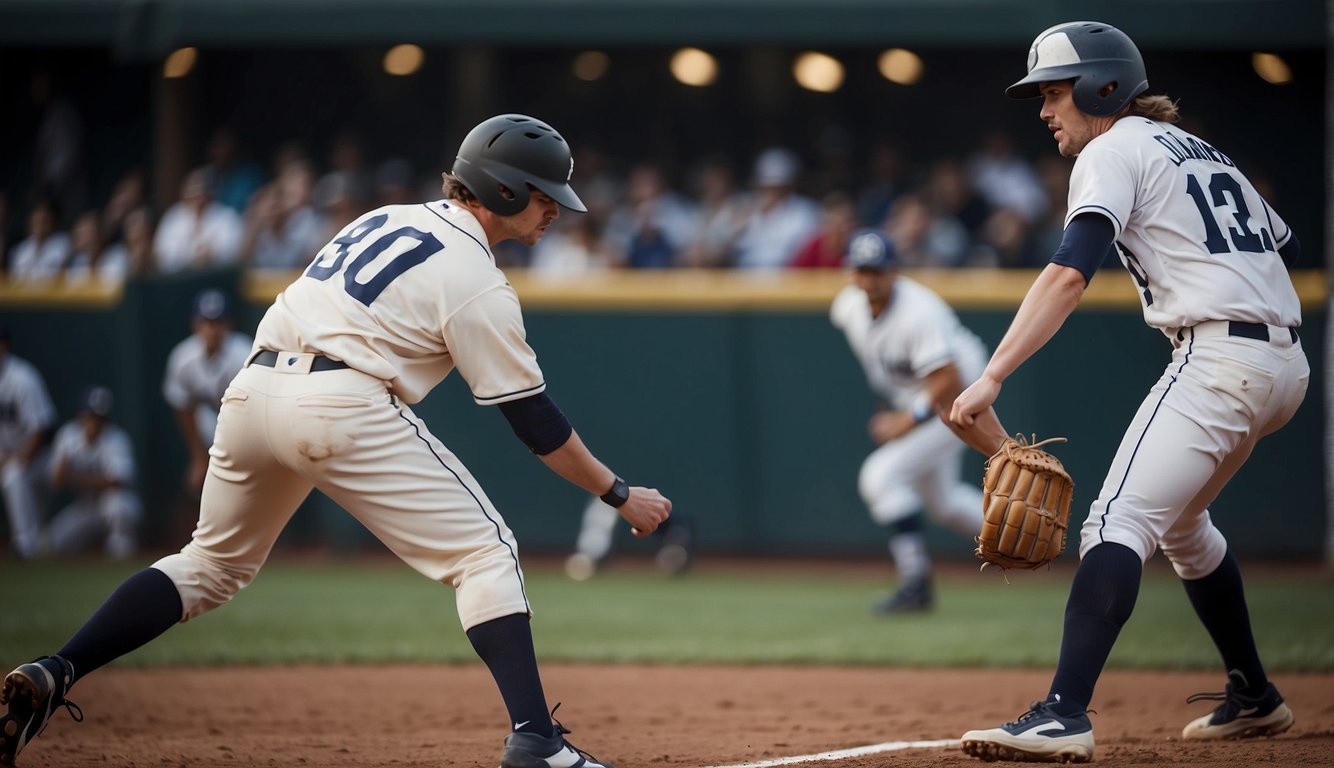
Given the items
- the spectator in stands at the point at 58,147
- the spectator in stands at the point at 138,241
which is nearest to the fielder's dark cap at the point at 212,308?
the spectator in stands at the point at 138,241

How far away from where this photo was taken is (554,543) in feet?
35.3

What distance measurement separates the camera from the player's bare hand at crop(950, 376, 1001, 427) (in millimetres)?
3848

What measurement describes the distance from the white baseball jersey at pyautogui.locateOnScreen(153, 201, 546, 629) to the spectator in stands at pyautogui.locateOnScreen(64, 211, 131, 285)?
8.82 meters

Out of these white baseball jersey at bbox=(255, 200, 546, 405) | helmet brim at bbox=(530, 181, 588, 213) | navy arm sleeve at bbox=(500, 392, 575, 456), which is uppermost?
helmet brim at bbox=(530, 181, 588, 213)

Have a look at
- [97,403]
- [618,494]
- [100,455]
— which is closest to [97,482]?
[100,455]

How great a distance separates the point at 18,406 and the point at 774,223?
19.8 feet

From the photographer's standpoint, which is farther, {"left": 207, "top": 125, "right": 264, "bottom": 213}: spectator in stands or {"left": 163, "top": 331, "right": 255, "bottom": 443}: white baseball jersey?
{"left": 207, "top": 125, "right": 264, "bottom": 213}: spectator in stands

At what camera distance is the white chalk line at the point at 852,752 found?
424 cm

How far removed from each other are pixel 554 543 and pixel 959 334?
3716 mm

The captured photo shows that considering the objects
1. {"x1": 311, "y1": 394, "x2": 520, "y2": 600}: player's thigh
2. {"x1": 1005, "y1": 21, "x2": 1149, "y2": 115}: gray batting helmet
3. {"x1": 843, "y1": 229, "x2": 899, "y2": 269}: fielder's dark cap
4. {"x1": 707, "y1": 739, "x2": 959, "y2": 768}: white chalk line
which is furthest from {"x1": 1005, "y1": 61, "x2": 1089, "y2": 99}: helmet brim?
{"x1": 843, "y1": 229, "x2": 899, "y2": 269}: fielder's dark cap

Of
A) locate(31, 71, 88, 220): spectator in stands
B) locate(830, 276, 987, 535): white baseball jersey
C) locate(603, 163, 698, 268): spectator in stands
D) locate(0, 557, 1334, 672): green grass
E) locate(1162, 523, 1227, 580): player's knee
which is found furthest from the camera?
locate(31, 71, 88, 220): spectator in stands

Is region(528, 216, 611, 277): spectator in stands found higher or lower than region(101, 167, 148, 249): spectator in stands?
lower

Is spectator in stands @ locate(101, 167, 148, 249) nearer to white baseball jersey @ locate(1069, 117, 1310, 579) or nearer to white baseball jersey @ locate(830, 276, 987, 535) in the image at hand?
white baseball jersey @ locate(830, 276, 987, 535)

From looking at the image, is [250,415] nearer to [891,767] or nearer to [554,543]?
[891,767]
